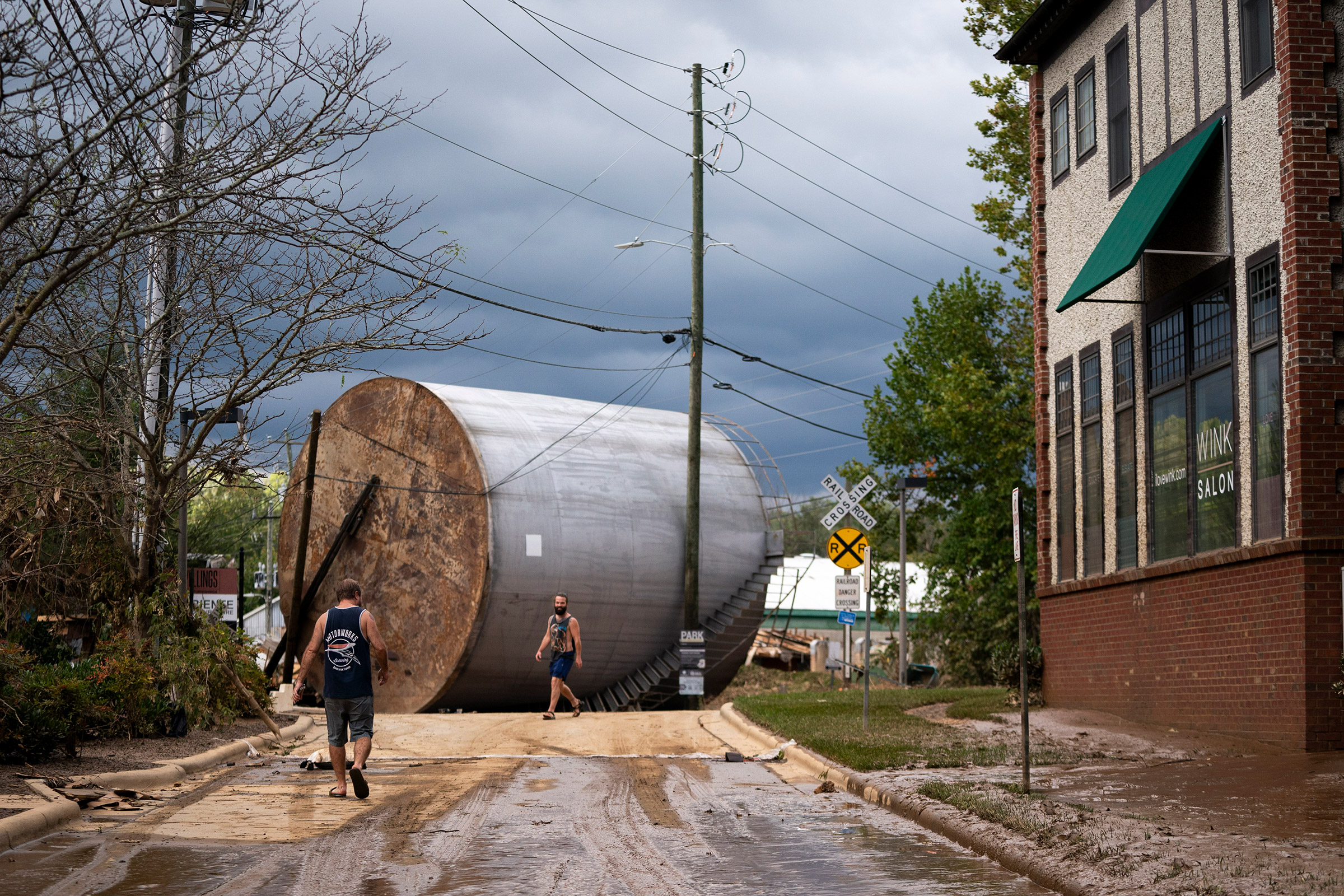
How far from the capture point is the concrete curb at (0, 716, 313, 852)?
868 centimetres

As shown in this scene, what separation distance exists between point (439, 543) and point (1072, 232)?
13.1 meters

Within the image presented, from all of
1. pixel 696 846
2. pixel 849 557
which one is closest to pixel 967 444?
pixel 849 557

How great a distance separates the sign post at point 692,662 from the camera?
25734mm

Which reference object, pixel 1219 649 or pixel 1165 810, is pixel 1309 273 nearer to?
pixel 1219 649

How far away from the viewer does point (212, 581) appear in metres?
27.5

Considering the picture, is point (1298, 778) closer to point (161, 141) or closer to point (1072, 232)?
point (1072, 232)

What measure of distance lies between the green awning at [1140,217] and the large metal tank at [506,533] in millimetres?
12062

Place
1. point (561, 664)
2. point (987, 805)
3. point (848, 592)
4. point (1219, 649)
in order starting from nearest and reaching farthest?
point (987, 805), point (1219, 649), point (848, 592), point (561, 664)

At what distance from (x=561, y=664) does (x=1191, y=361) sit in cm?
1018

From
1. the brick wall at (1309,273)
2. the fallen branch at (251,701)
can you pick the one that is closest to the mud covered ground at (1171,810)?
the brick wall at (1309,273)

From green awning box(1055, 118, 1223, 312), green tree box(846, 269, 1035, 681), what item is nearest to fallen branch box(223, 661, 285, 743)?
green awning box(1055, 118, 1223, 312)

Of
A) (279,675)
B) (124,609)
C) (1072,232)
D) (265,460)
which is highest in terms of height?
(1072,232)

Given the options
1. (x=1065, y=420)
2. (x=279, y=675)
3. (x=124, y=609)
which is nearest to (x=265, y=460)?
(x=124, y=609)

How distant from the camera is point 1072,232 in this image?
63.5 ft
